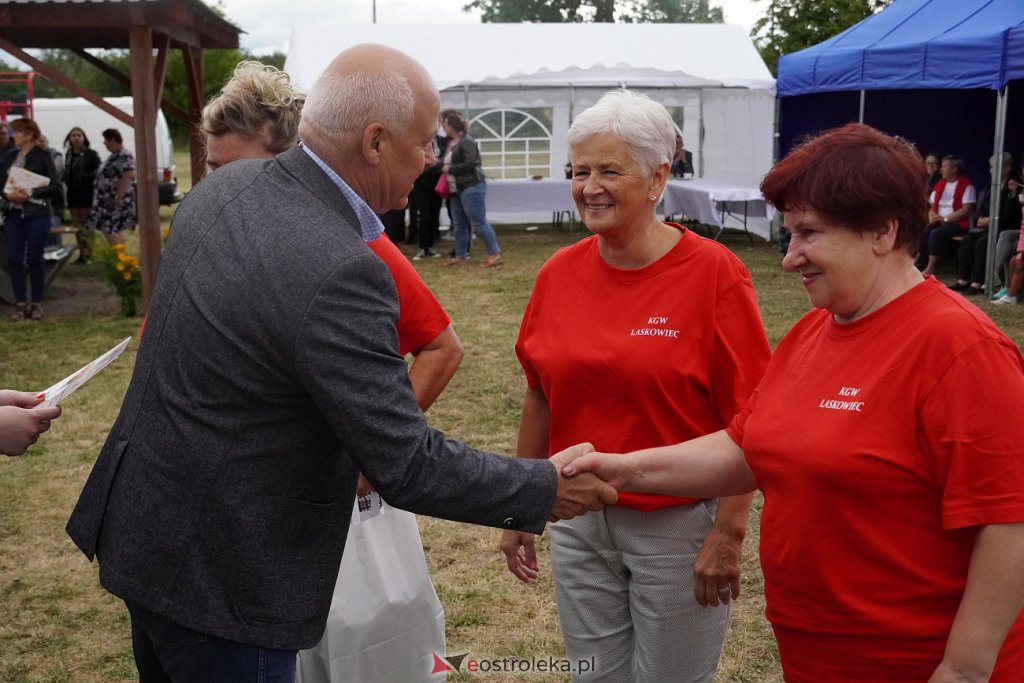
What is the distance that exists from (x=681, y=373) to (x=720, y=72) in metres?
15.2

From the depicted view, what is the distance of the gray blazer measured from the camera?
1.77 metres

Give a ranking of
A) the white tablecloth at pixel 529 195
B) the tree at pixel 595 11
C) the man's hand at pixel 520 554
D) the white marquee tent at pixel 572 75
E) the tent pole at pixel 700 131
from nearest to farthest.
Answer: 1. the man's hand at pixel 520 554
2. the white marquee tent at pixel 572 75
3. the white tablecloth at pixel 529 195
4. the tent pole at pixel 700 131
5. the tree at pixel 595 11

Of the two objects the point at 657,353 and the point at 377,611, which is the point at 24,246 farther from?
the point at 657,353

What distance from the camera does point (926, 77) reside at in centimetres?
1113

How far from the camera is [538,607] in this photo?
4.35m

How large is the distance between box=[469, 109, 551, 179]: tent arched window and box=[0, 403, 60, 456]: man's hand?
17025 mm

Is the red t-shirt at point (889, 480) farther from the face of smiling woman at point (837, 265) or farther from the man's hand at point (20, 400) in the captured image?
the man's hand at point (20, 400)

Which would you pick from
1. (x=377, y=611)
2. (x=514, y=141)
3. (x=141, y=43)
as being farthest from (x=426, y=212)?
(x=377, y=611)

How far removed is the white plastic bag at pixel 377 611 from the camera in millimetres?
2812

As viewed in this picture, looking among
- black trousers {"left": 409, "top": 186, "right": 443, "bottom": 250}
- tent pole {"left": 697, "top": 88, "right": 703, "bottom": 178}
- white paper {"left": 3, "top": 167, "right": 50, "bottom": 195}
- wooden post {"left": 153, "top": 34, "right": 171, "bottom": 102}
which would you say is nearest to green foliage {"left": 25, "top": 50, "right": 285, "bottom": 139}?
tent pole {"left": 697, "top": 88, "right": 703, "bottom": 178}

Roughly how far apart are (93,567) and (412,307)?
9.55 feet

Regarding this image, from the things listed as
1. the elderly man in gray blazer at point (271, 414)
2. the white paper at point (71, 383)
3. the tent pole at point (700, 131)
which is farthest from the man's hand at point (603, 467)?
the tent pole at point (700, 131)

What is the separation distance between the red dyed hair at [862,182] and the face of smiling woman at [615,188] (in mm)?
676

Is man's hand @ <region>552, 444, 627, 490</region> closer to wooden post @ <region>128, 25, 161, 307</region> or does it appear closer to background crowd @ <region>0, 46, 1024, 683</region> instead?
background crowd @ <region>0, 46, 1024, 683</region>
